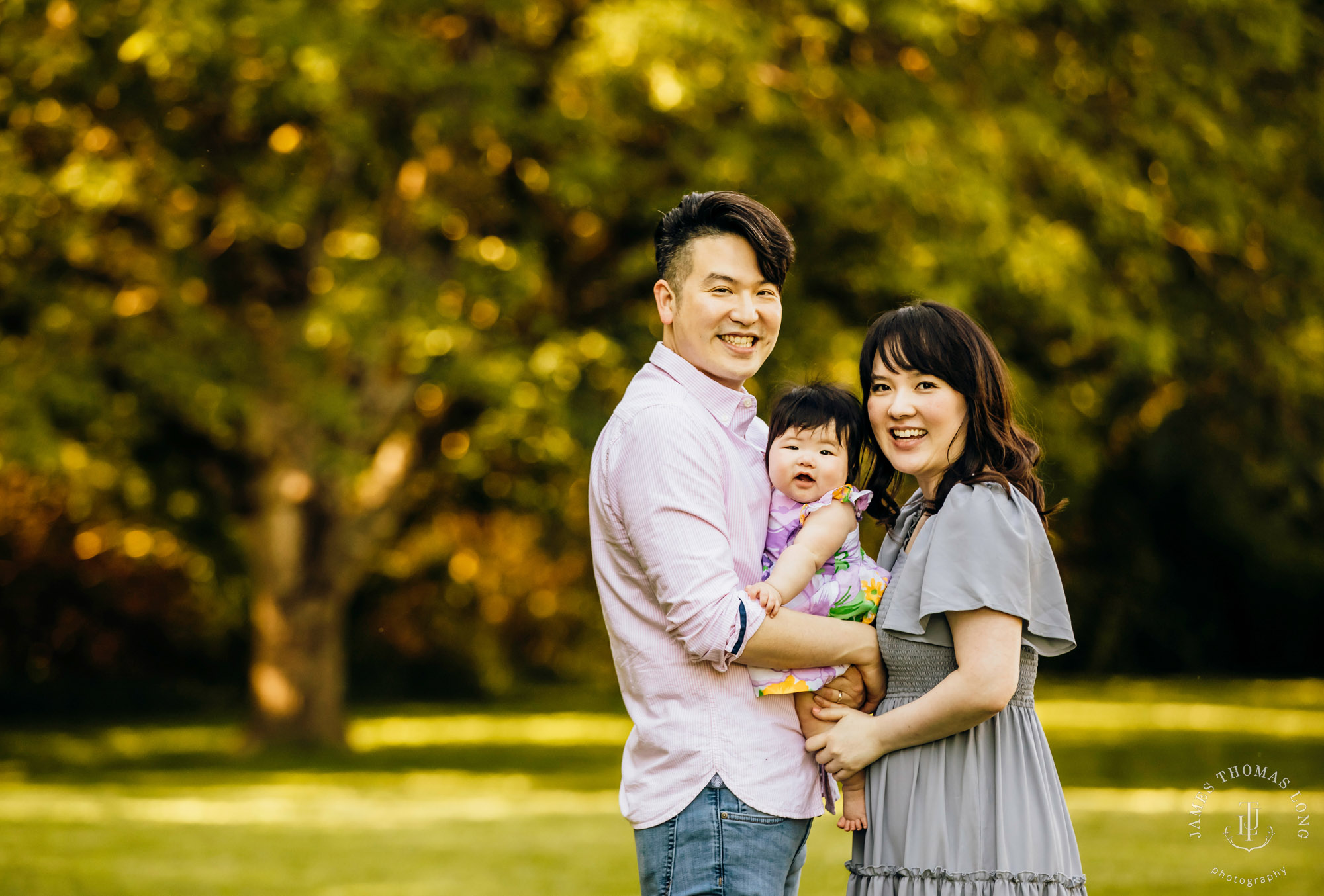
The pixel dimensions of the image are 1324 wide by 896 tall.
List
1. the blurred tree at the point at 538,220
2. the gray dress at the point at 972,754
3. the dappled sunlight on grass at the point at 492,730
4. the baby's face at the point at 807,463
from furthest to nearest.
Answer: the dappled sunlight on grass at the point at 492,730 → the blurred tree at the point at 538,220 → the baby's face at the point at 807,463 → the gray dress at the point at 972,754

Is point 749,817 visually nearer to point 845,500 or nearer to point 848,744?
point 848,744

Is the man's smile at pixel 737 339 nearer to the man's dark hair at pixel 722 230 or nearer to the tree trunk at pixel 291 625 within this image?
the man's dark hair at pixel 722 230

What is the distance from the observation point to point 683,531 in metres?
2.72

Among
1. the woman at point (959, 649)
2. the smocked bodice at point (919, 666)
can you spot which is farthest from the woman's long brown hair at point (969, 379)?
the smocked bodice at point (919, 666)

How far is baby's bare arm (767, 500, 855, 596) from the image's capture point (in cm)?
287

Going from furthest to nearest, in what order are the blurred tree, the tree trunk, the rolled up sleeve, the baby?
the tree trunk < the blurred tree < the baby < the rolled up sleeve

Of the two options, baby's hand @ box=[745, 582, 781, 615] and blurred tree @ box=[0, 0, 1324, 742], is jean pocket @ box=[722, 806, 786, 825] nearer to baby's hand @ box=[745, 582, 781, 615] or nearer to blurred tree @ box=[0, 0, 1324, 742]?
baby's hand @ box=[745, 582, 781, 615]

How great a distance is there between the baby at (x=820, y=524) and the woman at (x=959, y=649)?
58mm

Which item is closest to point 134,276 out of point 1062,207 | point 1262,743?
point 1062,207

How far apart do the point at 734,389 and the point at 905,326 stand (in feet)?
1.25

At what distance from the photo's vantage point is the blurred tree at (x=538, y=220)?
1023cm

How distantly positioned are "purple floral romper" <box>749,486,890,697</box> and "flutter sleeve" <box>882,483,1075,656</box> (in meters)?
0.10

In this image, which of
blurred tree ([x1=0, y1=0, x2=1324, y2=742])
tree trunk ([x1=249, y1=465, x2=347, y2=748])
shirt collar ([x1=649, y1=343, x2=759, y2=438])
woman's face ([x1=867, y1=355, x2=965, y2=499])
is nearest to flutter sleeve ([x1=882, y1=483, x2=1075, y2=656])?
woman's face ([x1=867, y1=355, x2=965, y2=499])

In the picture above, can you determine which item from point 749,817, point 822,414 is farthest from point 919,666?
point 822,414
